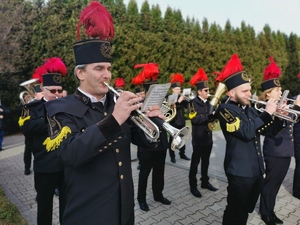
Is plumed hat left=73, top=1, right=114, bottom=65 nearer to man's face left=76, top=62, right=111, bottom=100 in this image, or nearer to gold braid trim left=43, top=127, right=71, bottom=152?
man's face left=76, top=62, right=111, bottom=100

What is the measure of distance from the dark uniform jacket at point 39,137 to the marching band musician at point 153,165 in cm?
177

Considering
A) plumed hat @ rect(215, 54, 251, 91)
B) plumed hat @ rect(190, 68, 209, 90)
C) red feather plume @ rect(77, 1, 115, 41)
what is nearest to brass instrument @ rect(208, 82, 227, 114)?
plumed hat @ rect(190, 68, 209, 90)

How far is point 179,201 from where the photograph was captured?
5.47m

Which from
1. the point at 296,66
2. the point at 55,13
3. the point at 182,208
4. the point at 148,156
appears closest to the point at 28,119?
the point at 148,156

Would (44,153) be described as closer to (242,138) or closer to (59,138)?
(59,138)

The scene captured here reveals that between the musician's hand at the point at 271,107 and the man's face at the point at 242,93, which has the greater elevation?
the man's face at the point at 242,93

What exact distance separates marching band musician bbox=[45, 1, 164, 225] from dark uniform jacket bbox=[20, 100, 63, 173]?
1.50 metres

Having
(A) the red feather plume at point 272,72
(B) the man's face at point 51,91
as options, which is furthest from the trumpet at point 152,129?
(A) the red feather plume at point 272,72

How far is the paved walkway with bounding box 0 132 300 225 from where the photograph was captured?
15.4 feet

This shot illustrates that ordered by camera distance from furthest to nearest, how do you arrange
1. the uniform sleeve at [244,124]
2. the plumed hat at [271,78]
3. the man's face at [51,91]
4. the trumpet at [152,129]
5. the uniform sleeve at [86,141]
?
the plumed hat at [271,78], the man's face at [51,91], the uniform sleeve at [244,124], the trumpet at [152,129], the uniform sleeve at [86,141]

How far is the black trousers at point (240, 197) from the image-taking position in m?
3.49

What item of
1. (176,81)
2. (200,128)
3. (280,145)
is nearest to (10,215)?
(200,128)

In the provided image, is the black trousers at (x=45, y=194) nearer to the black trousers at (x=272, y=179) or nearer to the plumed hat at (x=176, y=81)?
the black trousers at (x=272, y=179)

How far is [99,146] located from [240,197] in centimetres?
242
